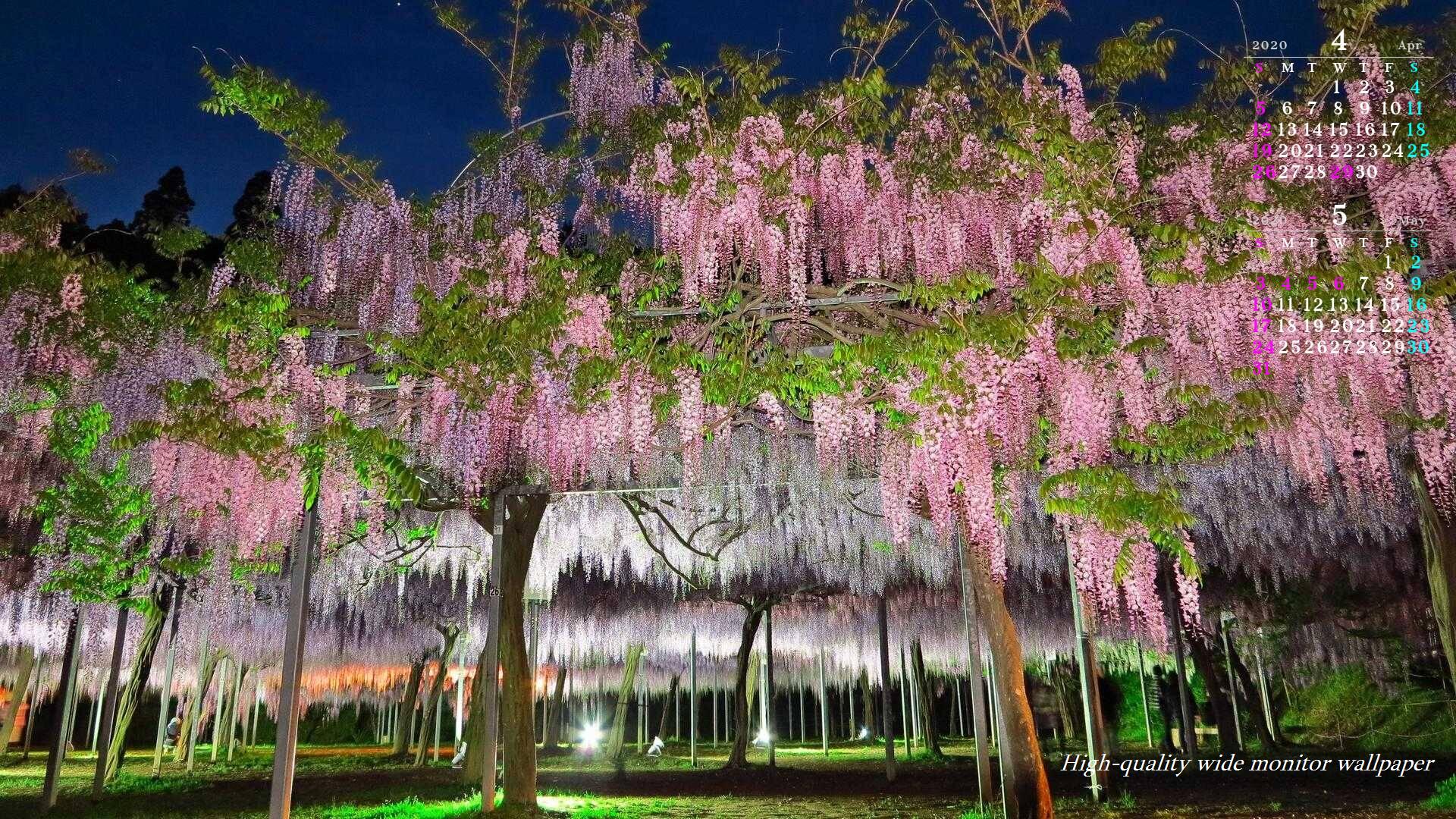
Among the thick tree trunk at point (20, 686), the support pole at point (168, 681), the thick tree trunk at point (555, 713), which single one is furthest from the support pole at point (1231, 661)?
the thick tree trunk at point (20, 686)

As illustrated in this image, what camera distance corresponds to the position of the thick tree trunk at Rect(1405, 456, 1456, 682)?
6.30 meters

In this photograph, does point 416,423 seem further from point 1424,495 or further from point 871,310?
point 1424,495

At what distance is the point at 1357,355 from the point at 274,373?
6.62 m

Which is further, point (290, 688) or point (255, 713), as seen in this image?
point (255, 713)

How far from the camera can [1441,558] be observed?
640 cm

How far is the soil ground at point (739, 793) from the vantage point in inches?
286

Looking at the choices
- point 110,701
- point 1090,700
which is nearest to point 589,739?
point 110,701

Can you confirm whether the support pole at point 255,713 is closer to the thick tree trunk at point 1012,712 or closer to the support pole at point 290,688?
the support pole at point 290,688

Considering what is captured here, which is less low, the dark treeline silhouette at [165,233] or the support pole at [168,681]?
the dark treeline silhouette at [165,233]

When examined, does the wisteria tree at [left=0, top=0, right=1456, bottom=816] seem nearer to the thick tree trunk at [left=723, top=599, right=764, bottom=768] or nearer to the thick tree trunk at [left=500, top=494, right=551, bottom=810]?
the thick tree trunk at [left=500, top=494, right=551, bottom=810]

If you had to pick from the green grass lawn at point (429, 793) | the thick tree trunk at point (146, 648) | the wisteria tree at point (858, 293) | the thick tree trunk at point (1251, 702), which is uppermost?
the wisteria tree at point (858, 293)

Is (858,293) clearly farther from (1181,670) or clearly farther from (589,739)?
(589,739)

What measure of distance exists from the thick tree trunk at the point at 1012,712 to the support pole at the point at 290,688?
4.52 metres

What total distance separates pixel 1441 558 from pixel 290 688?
7765mm
